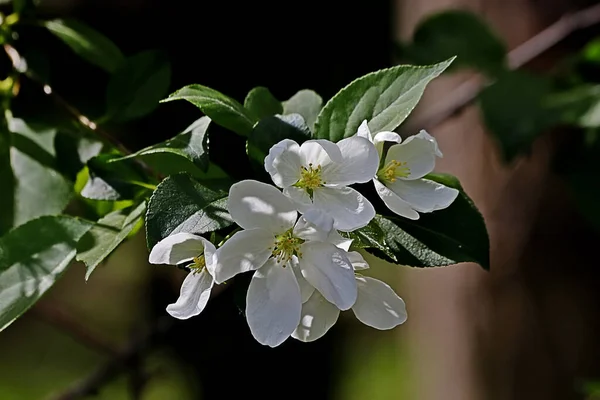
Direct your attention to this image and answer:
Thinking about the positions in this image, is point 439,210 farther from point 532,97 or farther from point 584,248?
point 584,248

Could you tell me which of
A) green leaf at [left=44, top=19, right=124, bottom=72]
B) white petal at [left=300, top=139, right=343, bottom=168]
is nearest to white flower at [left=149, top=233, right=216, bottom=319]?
white petal at [left=300, top=139, right=343, bottom=168]

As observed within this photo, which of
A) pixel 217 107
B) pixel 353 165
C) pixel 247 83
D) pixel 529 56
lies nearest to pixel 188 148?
pixel 217 107

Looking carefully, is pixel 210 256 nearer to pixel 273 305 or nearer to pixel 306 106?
pixel 273 305

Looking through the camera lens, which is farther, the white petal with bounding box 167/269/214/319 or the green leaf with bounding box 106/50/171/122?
the green leaf with bounding box 106/50/171/122

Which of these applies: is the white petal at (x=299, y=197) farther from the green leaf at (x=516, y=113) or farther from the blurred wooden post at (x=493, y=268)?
the blurred wooden post at (x=493, y=268)

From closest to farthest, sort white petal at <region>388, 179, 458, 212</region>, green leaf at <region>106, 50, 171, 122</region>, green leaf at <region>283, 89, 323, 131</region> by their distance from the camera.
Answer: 1. white petal at <region>388, 179, 458, 212</region>
2. green leaf at <region>283, 89, 323, 131</region>
3. green leaf at <region>106, 50, 171, 122</region>

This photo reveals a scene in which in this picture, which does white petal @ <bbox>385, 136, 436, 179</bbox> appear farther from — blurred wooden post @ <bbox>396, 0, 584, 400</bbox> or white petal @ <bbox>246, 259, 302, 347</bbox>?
blurred wooden post @ <bbox>396, 0, 584, 400</bbox>
